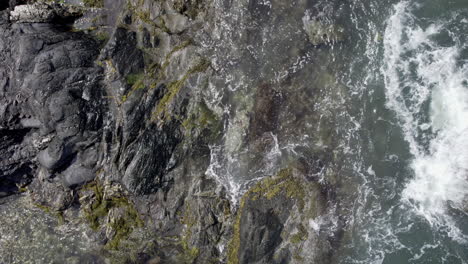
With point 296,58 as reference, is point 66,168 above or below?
below

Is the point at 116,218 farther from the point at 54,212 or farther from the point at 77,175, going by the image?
the point at 54,212

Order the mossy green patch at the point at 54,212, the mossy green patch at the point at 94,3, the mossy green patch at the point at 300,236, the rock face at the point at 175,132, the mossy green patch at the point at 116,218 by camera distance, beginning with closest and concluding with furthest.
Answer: the rock face at the point at 175,132 < the mossy green patch at the point at 300,236 < the mossy green patch at the point at 116,218 < the mossy green patch at the point at 94,3 < the mossy green patch at the point at 54,212

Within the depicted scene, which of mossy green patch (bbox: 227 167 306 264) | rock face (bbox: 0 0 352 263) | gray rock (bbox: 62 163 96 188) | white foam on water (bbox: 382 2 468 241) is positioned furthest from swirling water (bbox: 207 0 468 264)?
gray rock (bbox: 62 163 96 188)

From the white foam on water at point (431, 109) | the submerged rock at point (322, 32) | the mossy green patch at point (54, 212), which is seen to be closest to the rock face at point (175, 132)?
the submerged rock at point (322, 32)

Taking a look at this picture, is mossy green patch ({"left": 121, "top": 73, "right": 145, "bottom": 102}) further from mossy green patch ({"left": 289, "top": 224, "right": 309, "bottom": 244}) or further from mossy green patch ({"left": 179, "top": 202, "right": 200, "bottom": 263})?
mossy green patch ({"left": 289, "top": 224, "right": 309, "bottom": 244})

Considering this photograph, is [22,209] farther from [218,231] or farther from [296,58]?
[296,58]

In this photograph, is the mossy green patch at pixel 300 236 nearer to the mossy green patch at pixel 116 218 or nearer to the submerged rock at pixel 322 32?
the mossy green patch at pixel 116 218

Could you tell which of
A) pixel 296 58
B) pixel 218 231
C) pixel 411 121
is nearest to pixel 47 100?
pixel 218 231
